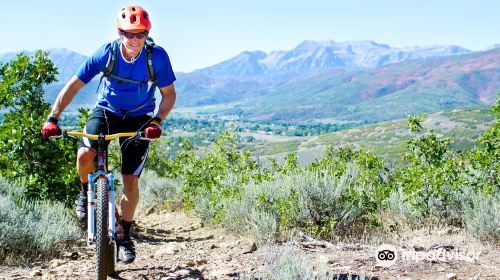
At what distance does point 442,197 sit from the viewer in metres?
7.23

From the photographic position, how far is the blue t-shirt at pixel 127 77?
15.6 ft

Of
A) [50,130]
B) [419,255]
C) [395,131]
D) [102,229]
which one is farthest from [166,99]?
[395,131]

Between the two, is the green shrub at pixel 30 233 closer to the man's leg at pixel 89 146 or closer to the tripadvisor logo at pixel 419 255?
the man's leg at pixel 89 146

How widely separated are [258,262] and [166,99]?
1988 millimetres

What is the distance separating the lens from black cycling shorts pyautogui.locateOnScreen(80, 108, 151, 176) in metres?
4.87

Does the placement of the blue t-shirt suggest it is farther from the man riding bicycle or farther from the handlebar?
the handlebar

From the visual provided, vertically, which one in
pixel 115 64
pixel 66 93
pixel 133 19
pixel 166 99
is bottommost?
pixel 166 99

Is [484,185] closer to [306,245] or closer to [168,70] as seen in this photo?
[306,245]

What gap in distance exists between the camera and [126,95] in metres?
4.94

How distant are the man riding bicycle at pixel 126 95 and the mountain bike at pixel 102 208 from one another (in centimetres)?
23

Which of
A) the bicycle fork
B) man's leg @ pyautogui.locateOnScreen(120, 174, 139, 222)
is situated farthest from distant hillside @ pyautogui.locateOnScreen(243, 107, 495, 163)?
the bicycle fork

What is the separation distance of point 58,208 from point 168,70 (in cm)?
322

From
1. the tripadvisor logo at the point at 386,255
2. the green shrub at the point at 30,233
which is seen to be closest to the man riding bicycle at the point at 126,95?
the green shrub at the point at 30,233

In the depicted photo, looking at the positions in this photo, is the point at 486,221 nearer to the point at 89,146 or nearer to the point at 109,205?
the point at 109,205
